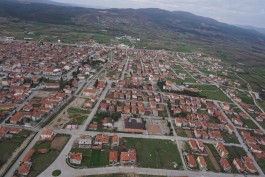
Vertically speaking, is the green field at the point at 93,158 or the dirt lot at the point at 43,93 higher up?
the dirt lot at the point at 43,93

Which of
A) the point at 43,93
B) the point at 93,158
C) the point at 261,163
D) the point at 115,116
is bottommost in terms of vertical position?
the point at 261,163

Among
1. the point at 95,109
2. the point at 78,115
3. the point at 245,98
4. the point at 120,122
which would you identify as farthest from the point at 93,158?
the point at 245,98

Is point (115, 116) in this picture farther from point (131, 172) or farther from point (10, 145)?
point (10, 145)

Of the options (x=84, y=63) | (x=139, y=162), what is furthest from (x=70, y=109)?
(x=84, y=63)

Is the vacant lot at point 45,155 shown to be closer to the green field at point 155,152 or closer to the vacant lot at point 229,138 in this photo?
the green field at point 155,152

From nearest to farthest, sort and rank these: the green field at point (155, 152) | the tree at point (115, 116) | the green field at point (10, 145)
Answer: the green field at point (10, 145) < the green field at point (155, 152) < the tree at point (115, 116)

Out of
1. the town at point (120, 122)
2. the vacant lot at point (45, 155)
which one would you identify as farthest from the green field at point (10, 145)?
the vacant lot at point (45, 155)

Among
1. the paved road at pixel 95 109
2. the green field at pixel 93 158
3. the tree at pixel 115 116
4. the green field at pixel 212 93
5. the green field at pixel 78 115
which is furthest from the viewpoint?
the green field at pixel 212 93

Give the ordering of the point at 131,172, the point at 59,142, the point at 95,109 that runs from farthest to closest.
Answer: the point at 95,109, the point at 59,142, the point at 131,172
